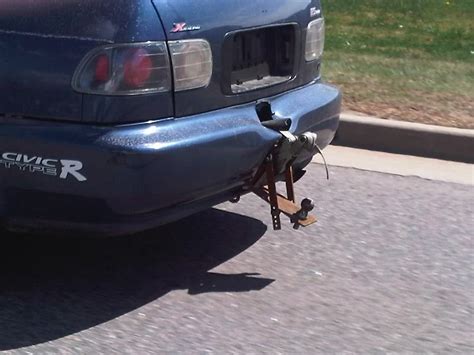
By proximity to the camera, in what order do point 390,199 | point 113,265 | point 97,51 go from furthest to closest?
1. point 390,199
2. point 113,265
3. point 97,51

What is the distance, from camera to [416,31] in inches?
453

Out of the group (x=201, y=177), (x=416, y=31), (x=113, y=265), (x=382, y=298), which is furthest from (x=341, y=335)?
(x=416, y=31)

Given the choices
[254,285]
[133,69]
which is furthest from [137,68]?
[254,285]

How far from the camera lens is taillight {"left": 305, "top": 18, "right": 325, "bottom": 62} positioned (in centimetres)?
530

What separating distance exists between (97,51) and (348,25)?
26.2 feet

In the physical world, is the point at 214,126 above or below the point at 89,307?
above

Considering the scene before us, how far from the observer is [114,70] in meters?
4.27

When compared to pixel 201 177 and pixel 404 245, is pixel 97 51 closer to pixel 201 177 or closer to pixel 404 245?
pixel 201 177

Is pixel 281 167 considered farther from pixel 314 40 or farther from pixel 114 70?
pixel 114 70

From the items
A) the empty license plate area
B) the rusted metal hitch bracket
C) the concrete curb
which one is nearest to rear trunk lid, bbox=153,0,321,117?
the empty license plate area

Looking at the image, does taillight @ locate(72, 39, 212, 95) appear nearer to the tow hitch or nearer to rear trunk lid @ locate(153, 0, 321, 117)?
rear trunk lid @ locate(153, 0, 321, 117)

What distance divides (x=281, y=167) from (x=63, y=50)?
118 centimetres

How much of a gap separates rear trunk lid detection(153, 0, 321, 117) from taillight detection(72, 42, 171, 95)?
18 cm

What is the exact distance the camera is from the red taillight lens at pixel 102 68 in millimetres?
4262
